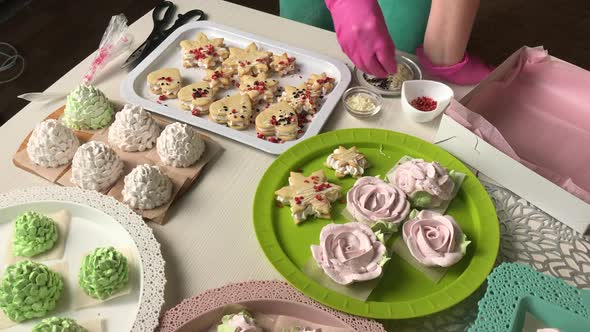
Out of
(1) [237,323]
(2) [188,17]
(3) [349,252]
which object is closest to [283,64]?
(2) [188,17]

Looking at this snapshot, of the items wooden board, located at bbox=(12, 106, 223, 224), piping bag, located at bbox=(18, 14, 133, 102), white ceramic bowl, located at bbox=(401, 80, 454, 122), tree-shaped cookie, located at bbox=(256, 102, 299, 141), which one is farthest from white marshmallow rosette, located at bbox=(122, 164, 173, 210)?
white ceramic bowl, located at bbox=(401, 80, 454, 122)

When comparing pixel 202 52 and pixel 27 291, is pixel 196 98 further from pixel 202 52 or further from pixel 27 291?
pixel 27 291

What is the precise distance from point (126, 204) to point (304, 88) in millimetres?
454

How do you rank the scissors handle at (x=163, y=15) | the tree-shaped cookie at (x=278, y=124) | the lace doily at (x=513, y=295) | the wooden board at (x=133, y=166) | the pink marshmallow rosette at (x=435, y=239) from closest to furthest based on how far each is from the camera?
the lace doily at (x=513, y=295) < the pink marshmallow rosette at (x=435, y=239) < the wooden board at (x=133, y=166) < the tree-shaped cookie at (x=278, y=124) < the scissors handle at (x=163, y=15)

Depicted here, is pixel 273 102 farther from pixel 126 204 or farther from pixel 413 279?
pixel 413 279

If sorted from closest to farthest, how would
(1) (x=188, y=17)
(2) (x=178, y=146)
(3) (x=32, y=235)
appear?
1. (3) (x=32, y=235)
2. (2) (x=178, y=146)
3. (1) (x=188, y=17)

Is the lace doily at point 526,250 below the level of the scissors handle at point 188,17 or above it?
below

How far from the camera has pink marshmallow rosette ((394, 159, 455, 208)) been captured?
87cm

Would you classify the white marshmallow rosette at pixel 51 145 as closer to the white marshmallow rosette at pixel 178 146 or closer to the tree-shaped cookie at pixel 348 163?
the white marshmallow rosette at pixel 178 146

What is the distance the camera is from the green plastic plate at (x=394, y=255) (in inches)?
30.3

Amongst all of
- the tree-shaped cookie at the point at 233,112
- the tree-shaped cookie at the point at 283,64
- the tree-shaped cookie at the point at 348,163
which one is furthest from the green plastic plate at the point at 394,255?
the tree-shaped cookie at the point at 283,64

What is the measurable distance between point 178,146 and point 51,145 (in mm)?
233

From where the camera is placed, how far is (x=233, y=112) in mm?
1052

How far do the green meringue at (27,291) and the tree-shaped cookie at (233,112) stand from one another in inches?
17.4
